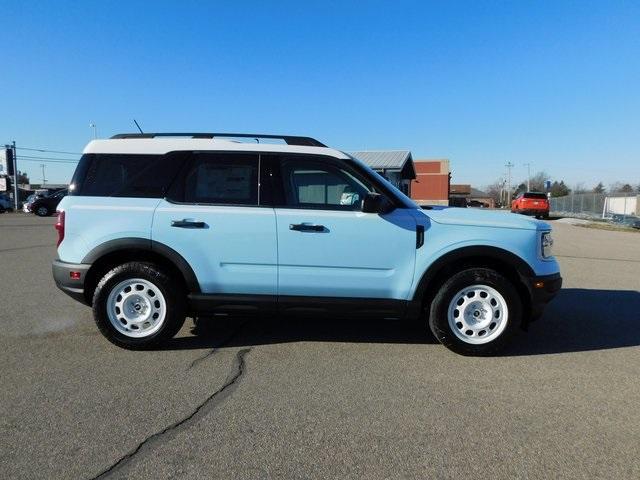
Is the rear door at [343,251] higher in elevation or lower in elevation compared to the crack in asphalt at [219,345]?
higher

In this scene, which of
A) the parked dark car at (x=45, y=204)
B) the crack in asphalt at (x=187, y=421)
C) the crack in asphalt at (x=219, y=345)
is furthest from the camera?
the parked dark car at (x=45, y=204)

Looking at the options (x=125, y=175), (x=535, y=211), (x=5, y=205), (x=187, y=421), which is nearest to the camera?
(x=187, y=421)

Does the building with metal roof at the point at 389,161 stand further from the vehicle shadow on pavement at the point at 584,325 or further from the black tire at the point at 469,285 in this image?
the black tire at the point at 469,285

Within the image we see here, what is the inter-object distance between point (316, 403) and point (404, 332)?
80.8 inches

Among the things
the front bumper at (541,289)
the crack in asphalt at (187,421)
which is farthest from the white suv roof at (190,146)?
the front bumper at (541,289)

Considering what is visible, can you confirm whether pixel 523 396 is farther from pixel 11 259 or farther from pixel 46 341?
pixel 11 259

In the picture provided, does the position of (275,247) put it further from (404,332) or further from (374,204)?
(404,332)

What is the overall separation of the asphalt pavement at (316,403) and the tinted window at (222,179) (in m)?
1.45

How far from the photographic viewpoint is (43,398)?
3.61 m

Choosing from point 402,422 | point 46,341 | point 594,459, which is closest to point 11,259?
point 46,341

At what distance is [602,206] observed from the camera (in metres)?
35.0

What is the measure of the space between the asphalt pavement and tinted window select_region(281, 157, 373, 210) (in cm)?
142

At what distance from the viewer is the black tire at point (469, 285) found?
4.54m

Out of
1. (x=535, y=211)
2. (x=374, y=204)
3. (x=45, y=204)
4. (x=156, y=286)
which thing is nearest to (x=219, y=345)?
(x=156, y=286)
